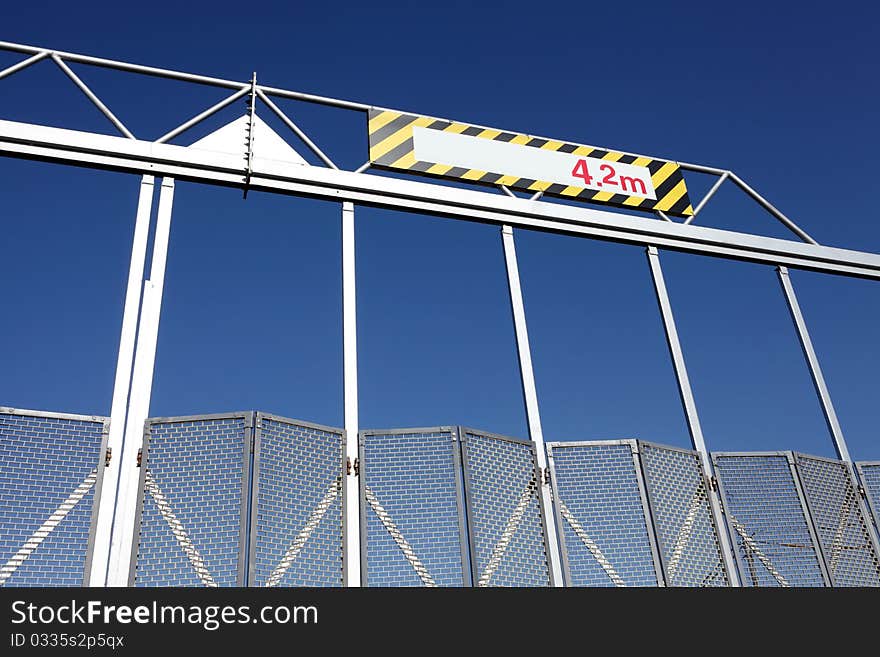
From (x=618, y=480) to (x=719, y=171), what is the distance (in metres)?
3.70

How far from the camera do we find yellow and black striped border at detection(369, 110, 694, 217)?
6.36m

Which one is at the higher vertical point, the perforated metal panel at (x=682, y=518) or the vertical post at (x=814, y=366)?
the vertical post at (x=814, y=366)

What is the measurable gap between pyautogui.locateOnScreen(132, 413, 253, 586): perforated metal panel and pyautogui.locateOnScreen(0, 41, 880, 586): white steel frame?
0.13m

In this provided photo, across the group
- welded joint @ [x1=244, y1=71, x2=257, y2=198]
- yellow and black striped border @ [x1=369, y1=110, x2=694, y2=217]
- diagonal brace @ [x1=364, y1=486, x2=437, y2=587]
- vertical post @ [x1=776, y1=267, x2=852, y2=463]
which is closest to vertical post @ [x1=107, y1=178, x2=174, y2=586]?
welded joint @ [x1=244, y1=71, x2=257, y2=198]

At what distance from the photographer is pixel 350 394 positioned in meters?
5.14

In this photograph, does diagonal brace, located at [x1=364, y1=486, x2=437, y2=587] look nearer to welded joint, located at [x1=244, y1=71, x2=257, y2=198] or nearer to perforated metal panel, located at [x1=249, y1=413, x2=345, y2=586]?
perforated metal panel, located at [x1=249, y1=413, x2=345, y2=586]

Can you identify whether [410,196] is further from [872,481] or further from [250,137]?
[872,481]

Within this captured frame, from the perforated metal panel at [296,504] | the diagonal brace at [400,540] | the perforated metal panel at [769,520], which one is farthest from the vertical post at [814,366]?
the perforated metal panel at [296,504]

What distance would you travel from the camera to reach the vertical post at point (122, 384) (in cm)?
420

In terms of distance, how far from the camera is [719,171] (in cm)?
752

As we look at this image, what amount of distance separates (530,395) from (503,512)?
97cm

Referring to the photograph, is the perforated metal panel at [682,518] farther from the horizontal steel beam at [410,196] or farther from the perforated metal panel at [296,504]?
the perforated metal panel at [296,504]
